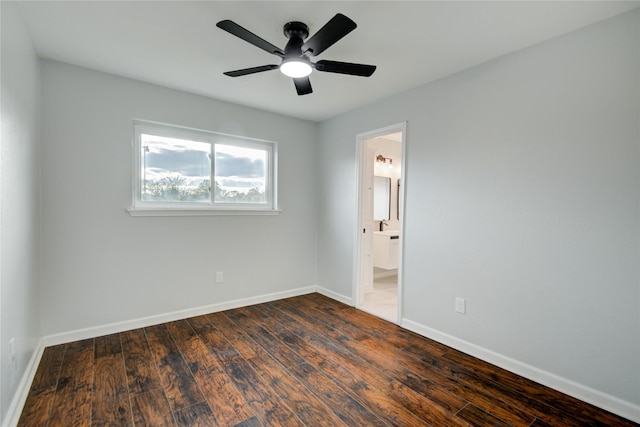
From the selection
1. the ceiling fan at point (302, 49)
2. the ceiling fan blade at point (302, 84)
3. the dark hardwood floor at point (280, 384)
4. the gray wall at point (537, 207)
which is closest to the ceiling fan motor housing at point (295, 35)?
the ceiling fan at point (302, 49)

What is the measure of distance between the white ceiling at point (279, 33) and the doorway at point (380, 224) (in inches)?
34.1

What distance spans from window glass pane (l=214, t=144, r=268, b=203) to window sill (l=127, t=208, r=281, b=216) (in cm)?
17

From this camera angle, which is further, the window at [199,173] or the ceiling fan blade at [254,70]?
the window at [199,173]

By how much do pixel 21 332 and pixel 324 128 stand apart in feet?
11.7

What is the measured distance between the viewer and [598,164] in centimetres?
190

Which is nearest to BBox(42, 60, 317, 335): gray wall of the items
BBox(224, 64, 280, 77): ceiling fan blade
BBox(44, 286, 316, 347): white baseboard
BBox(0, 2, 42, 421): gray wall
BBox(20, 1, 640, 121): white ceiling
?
BBox(44, 286, 316, 347): white baseboard

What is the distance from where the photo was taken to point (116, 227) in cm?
281

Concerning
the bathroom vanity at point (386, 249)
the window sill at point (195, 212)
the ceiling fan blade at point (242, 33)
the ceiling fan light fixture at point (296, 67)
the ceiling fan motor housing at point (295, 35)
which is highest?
the ceiling fan motor housing at point (295, 35)

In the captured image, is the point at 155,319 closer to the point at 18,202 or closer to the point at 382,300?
the point at 18,202

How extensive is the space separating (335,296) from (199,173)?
2292 mm

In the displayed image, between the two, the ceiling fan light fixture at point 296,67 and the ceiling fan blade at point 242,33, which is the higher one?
the ceiling fan blade at point 242,33

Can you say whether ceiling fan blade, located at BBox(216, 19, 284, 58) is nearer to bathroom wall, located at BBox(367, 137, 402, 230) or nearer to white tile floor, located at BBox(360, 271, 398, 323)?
white tile floor, located at BBox(360, 271, 398, 323)

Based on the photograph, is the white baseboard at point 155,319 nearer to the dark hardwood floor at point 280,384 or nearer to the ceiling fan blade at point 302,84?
the dark hardwood floor at point 280,384

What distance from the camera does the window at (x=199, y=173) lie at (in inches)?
119
